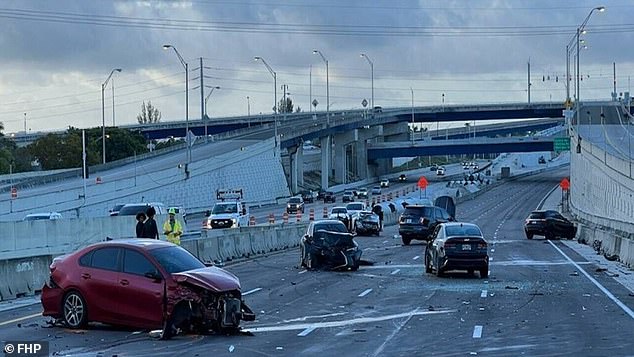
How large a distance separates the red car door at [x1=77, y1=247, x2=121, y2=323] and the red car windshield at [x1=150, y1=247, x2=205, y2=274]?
2.41 feet

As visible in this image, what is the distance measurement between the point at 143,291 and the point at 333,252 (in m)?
16.9

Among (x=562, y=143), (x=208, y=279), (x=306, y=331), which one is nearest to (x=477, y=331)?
(x=306, y=331)

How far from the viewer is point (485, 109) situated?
186500 mm

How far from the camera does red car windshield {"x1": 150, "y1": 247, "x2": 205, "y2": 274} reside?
61.7 feet

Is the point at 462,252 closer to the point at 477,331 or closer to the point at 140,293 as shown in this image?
the point at 477,331

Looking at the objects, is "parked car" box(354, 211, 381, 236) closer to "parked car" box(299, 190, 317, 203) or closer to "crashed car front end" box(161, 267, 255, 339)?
"crashed car front end" box(161, 267, 255, 339)

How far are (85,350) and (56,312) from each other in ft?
10.3

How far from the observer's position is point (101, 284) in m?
19.0

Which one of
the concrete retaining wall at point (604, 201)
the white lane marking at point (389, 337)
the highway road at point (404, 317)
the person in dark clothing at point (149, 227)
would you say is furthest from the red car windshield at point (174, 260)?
the concrete retaining wall at point (604, 201)

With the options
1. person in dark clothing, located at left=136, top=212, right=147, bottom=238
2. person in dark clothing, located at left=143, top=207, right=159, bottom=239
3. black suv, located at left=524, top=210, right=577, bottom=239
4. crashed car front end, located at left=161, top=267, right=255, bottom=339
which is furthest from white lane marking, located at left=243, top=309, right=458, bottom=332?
black suv, located at left=524, top=210, right=577, bottom=239

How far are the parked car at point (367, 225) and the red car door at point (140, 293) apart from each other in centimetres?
4505

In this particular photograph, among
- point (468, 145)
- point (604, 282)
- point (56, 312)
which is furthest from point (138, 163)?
point (56, 312)

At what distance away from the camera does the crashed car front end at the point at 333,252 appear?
3506 centimetres

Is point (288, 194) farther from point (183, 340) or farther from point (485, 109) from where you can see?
point (183, 340)
